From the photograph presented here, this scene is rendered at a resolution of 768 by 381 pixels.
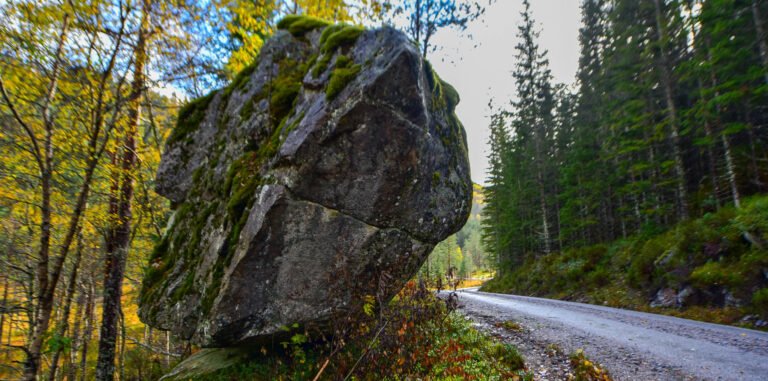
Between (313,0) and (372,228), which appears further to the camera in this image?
(313,0)

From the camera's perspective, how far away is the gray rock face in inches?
187

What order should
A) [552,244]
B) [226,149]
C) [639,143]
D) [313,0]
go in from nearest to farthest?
[226,149] → [313,0] → [639,143] → [552,244]

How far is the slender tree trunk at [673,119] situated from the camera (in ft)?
46.4

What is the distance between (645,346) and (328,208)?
21.1ft

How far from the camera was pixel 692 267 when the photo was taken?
34.1ft

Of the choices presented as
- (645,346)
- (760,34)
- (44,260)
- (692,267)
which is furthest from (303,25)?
(760,34)

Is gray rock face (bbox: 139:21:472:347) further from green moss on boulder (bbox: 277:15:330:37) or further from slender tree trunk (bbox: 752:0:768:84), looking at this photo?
slender tree trunk (bbox: 752:0:768:84)

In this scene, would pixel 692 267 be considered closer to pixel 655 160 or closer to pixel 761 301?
pixel 761 301

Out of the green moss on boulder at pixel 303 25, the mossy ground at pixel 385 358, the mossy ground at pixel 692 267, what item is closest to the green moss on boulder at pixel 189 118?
the green moss on boulder at pixel 303 25

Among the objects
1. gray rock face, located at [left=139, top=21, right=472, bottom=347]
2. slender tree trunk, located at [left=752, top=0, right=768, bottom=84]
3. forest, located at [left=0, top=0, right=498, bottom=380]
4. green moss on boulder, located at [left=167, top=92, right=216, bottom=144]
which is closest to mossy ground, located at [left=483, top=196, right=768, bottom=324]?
slender tree trunk, located at [left=752, top=0, right=768, bottom=84]

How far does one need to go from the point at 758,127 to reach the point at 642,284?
8184 millimetres

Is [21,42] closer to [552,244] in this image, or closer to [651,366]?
[651,366]

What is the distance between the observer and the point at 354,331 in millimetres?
5137

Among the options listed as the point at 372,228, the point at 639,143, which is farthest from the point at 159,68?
the point at 639,143
